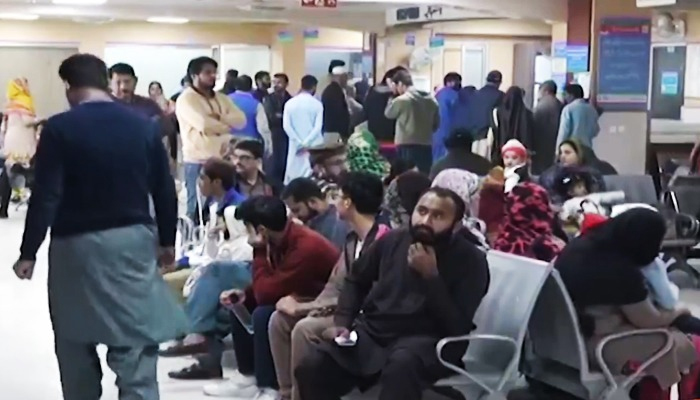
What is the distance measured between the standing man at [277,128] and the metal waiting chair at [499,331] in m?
A: 7.89

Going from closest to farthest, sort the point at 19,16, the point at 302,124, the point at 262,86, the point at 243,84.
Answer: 1. the point at 302,124
2. the point at 243,84
3. the point at 262,86
4. the point at 19,16

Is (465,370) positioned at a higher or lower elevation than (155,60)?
lower

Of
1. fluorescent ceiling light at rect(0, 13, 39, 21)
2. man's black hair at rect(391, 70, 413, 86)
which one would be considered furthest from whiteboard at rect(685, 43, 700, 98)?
fluorescent ceiling light at rect(0, 13, 39, 21)

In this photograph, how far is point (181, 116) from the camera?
784 cm

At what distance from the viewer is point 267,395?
16.3ft

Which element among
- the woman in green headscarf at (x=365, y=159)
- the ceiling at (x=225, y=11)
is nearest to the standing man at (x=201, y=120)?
the woman in green headscarf at (x=365, y=159)

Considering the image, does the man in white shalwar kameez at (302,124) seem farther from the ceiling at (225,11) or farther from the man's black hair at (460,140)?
the ceiling at (225,11)

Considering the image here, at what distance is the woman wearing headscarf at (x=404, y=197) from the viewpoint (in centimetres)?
505

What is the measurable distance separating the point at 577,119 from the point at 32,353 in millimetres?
6127

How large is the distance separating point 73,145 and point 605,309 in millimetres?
1992

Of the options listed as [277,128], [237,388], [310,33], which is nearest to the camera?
[237,388]

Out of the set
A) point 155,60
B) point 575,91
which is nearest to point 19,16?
point 155,60

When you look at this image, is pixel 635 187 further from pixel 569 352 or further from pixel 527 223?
pixel 569 352

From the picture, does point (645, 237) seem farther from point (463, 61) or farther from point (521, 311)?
point (463, 61)
